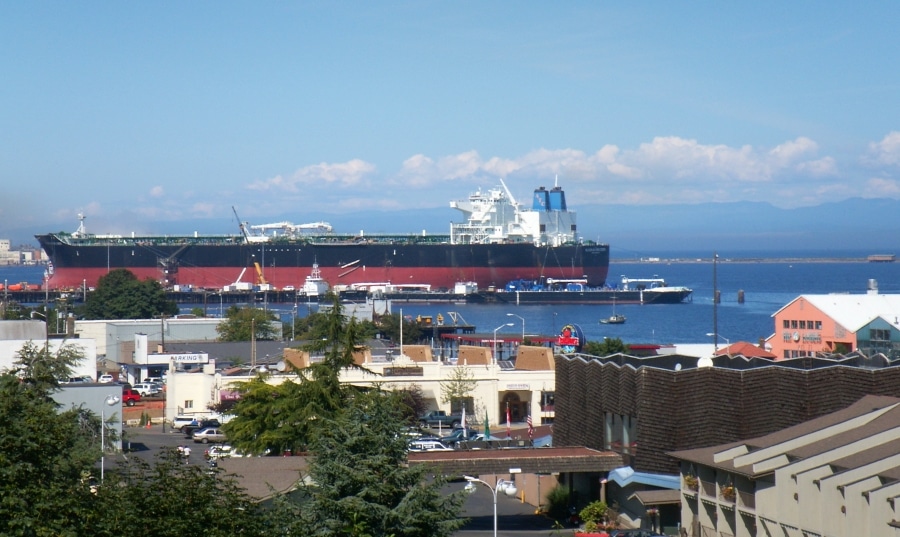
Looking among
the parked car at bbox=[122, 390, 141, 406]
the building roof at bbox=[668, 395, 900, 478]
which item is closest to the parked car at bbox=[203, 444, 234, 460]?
the building roof at bbox=[668, 395, 900, 478]

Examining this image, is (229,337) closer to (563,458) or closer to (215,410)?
(215,410)

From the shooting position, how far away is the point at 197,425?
2283 cm

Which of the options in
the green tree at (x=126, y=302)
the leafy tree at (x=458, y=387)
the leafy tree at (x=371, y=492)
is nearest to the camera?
the leafy tree at (x=371, y=492)

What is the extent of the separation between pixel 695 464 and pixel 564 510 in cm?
250

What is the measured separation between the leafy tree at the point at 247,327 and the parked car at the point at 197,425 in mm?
14759

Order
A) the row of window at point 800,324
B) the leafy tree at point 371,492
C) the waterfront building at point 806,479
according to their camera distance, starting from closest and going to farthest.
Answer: the leafy tree at point 371,492, the waterfront building at point 806,479, the row of window at point 800,324

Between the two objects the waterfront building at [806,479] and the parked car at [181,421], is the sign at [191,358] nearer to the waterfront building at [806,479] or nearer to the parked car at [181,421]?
the parked car at [181,421]

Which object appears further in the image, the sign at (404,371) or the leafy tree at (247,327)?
the leafy tree at (247,327)

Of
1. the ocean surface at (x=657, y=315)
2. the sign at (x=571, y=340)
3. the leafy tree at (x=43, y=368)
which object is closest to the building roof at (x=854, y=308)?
the sign at (x=571, y=340)

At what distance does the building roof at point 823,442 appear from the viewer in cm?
1133

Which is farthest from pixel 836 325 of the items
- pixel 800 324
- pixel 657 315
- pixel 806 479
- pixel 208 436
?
pixel 657 315

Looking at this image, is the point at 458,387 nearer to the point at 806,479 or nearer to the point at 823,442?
the point at 823,442

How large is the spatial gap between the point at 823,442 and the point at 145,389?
20.4 m

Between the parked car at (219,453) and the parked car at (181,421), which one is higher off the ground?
the parked car at (219,453)
